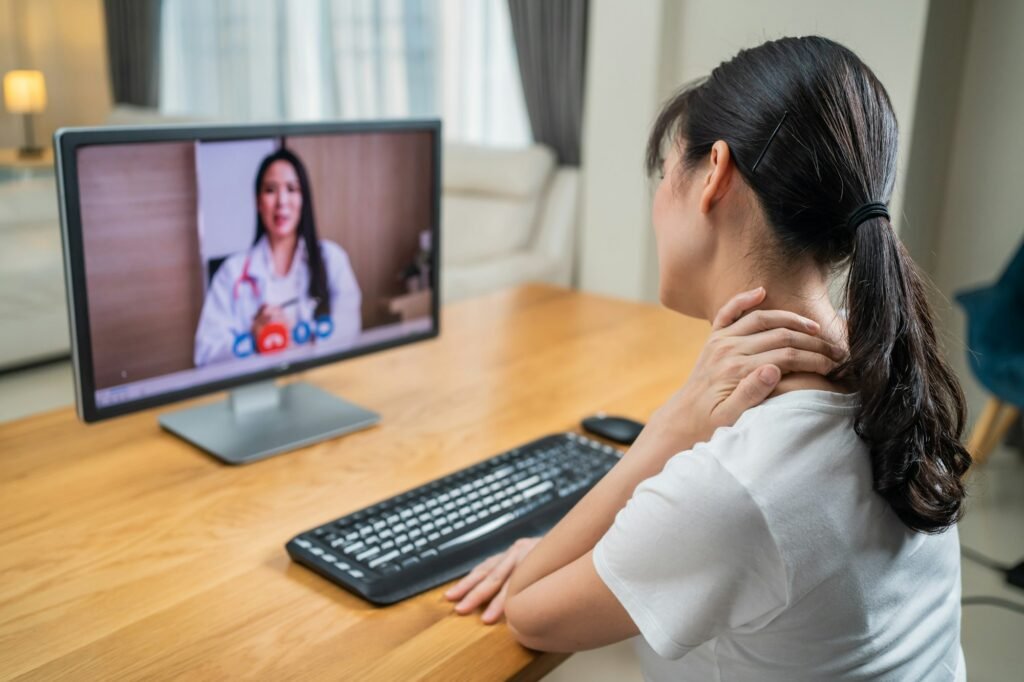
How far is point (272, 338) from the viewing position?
1.39 meters

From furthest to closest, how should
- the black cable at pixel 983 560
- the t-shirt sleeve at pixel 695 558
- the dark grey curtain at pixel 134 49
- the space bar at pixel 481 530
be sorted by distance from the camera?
the dark grey curtain at pixel 134 49, the black cable at pixel 983 560, the space bar at pixel 481 530, the t-shirt sleeve at pixel 695 558

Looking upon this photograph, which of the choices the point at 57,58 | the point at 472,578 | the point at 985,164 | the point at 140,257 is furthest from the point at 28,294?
the point at 57,58

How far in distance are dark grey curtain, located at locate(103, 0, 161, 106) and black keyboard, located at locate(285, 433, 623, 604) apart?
5.35m

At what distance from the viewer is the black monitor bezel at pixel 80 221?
3.69ft

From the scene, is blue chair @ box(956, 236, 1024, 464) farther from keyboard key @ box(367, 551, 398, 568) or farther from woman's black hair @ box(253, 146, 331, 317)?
keyboard key @ box(367, 551, 398, 568)

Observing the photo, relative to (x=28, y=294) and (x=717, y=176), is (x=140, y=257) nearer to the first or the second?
(x=717, y=176)

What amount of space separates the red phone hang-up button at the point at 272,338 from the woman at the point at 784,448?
0.60 metres

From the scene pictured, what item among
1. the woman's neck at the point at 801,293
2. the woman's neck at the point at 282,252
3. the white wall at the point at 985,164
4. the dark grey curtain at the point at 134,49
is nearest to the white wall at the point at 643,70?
the white wall at the point at 985,164

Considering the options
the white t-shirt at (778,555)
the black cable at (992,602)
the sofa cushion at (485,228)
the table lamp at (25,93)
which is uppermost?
the table lamp at (25,93)

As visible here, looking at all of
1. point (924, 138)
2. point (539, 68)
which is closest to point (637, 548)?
point (924, 138)

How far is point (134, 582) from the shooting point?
3.35ft

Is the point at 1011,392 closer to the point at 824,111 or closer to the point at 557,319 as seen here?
the point at 557,319

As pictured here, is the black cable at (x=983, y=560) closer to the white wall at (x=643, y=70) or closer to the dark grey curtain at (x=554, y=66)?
the white wall at (x=643, y=70)

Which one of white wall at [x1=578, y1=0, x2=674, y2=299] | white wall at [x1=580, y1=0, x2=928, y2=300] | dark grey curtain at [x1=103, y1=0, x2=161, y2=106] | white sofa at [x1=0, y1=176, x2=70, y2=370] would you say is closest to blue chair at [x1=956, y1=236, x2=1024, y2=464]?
white wall at [x1=580, y1=0, x2=928, y2=300]
